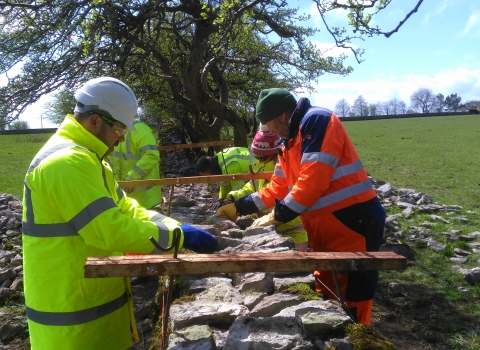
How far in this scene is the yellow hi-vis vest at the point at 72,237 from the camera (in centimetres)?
220

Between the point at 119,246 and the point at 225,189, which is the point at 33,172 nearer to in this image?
the point at 119,246

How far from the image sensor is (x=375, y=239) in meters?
3.29

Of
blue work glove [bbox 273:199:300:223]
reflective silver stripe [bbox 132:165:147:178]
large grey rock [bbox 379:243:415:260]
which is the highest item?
reflective silver stripe [bbox 132:165:147:178]

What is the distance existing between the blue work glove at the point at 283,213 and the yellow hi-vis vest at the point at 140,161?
339cm

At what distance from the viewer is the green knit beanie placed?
3387 mm

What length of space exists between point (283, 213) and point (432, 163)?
659 inches

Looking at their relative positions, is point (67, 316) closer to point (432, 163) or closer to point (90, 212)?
point (90, 212)

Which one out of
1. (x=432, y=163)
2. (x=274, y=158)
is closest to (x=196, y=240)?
(x=274, y=158)

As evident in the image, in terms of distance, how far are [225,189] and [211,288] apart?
399cm

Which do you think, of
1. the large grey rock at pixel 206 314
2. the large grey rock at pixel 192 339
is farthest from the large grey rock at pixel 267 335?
the large grey rock at pixel 206 314

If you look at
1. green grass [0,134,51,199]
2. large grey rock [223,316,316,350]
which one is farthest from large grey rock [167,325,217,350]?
green grass [0,134,51,199]

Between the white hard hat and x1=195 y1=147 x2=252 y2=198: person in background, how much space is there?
4246 millimetres

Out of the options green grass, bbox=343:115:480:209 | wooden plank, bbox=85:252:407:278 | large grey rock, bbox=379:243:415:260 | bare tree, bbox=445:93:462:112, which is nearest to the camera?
wooden plank, bbox=85:252:407:278

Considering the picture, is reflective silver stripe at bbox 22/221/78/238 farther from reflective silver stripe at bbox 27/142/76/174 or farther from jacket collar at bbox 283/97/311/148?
jacket collar at bbox 283/97/311/148
